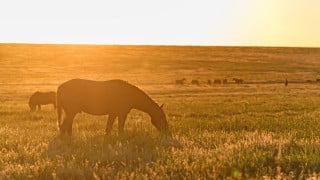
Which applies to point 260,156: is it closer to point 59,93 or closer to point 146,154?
point 146,154

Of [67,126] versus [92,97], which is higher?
[92,97]

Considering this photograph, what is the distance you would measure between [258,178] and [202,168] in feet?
3.34

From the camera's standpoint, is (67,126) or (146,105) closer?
(67,126)

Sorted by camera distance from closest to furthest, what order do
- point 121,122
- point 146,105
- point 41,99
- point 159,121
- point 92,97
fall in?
point 121,122 < point 92,97 < point 159,121 < point 146,105 < point 41,99

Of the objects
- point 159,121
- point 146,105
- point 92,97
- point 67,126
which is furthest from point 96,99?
point 159,121

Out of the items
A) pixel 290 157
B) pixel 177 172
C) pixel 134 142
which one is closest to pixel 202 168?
pixel 177 172

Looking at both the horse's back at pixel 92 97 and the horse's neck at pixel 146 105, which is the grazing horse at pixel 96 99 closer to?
the horse's back at pixel 92 97

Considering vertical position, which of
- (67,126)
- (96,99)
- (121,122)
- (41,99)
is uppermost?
(96,99)

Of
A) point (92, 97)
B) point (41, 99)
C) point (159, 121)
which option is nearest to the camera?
point (92, 97)

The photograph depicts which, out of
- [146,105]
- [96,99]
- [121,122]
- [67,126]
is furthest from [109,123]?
[146,105]

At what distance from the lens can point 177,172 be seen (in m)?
8.03

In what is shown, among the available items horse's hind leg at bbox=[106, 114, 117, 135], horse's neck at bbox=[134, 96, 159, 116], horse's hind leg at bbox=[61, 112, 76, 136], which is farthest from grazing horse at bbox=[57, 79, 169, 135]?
horse's neck at bbox=[134, 96, 159, 116]

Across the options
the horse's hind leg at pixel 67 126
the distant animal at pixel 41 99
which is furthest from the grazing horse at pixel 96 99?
the distant animal at pixel 41 99

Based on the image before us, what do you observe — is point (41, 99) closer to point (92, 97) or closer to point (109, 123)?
point (92, 97)
